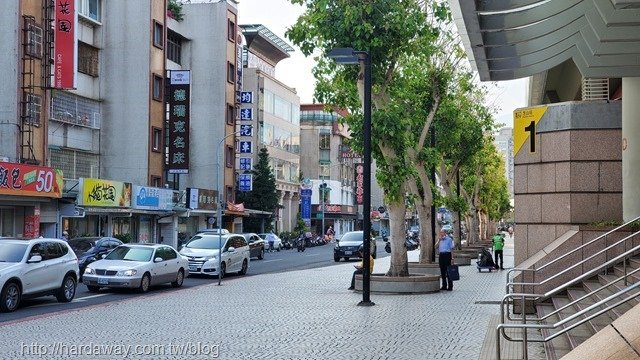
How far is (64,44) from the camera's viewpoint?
38.3 meters

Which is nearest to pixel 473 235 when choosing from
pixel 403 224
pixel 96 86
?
pixel 96 86

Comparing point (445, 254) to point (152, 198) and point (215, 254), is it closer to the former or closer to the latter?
point (215, 254)

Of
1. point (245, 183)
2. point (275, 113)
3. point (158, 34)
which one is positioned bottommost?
point (245, 183)

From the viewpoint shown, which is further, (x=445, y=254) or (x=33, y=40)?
(x=33, y=40)

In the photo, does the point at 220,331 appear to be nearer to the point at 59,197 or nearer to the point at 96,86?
the point at 59,197

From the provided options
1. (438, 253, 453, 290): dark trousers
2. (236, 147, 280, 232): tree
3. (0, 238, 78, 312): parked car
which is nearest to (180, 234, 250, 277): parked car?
(438, 253, 453, 290): dark trousers

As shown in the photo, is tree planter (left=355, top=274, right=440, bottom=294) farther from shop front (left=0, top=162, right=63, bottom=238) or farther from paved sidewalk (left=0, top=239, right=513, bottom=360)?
shop front (left=0, top=162, right=63, bottom=238)

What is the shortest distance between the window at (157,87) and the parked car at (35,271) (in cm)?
3188

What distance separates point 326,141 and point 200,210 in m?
50.6

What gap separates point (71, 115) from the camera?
4625cm

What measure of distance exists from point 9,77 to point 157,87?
1607 cm

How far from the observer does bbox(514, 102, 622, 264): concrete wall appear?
18.0 m

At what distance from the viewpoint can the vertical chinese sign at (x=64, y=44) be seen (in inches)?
1507

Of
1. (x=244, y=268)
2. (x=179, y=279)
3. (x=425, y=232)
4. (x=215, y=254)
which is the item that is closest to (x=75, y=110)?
(x=244, y=268)
